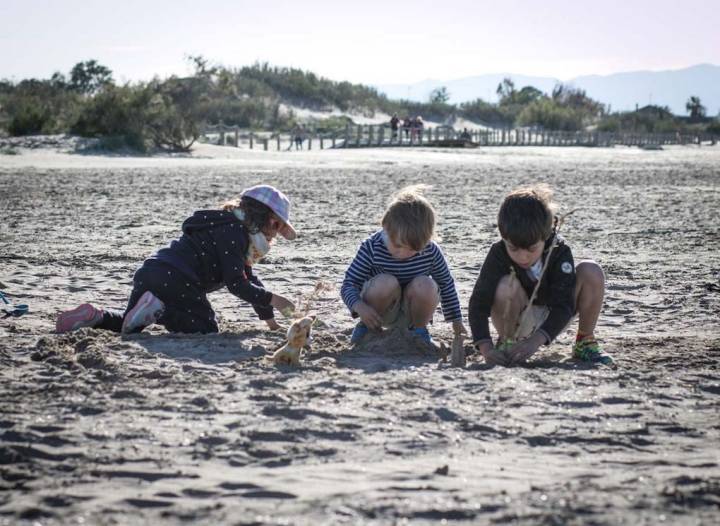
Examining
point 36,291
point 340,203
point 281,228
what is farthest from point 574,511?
point 340,203

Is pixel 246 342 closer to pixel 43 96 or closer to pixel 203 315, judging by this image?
pixel 203 315

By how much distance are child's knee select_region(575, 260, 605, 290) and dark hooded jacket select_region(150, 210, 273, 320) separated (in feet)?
4.98

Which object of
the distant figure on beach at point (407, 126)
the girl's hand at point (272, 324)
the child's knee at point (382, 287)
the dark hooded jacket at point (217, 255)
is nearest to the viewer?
the child's knee at point (382, 287)

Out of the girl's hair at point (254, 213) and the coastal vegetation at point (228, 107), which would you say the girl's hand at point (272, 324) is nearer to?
the girl's hair at point (254, 213)

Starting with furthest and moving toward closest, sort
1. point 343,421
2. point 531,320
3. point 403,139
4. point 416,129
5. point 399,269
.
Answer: point 403,139
point 416,129
point 399,269
point 531,320
point 343,421

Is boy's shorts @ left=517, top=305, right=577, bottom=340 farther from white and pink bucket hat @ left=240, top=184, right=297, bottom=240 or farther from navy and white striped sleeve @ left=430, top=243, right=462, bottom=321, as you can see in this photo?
white and pink bucket hat @ left=240, top=184, right=297, bottom=240

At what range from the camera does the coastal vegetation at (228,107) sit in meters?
28.5

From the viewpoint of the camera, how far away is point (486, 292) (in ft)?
15.3

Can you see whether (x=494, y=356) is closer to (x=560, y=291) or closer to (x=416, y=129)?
(x=560, y=291)

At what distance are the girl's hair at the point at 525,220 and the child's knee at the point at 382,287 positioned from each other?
65 centimetres

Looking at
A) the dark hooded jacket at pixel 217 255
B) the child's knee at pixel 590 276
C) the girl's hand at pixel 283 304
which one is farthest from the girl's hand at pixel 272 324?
the child's knee at pixel 590 276

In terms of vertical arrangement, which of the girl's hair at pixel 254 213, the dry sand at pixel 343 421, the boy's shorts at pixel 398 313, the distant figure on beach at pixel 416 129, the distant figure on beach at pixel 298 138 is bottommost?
the dry sand at pixel 343 421

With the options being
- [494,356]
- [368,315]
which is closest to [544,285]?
[494,356]

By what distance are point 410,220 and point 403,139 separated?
41884 mm
